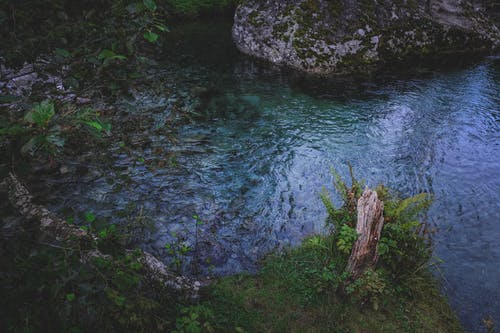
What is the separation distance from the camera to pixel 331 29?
1129 cm

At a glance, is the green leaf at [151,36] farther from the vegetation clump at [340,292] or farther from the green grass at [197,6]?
the green grass at [197,6]

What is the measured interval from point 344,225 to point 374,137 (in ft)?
13.0

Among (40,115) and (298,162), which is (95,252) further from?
(298,162)

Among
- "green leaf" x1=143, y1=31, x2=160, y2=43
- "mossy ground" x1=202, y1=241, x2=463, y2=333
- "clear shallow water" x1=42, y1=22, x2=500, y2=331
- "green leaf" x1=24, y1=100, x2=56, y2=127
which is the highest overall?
"green leaf" x1=143, y1=31, x2=160, y2=43

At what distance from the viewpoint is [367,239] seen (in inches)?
160

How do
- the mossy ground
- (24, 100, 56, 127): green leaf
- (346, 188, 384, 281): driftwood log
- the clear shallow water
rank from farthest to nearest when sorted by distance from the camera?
1. the clear shallow water
2. (346, 188, 384, 281): driftwood log
3. the mossy ground
4. (24, 100, 56, 127): green leaf

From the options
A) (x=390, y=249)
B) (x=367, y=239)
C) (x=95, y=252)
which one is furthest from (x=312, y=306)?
(x=95, y=252)

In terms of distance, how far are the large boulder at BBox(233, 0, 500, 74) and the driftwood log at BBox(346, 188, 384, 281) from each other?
7.84 meters

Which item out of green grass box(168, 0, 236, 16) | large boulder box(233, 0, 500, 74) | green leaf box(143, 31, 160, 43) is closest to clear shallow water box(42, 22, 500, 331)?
large boulder box(233, 0, 500, 74)

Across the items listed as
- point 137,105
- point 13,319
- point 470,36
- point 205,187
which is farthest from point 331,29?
point 13,319

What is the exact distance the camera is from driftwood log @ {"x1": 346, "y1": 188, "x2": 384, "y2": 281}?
404cm

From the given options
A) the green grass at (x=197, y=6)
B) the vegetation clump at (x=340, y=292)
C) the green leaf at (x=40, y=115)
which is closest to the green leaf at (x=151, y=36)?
the green leaf at (x=40, y=115)

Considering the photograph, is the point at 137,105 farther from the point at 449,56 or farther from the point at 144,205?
the point at 449,56

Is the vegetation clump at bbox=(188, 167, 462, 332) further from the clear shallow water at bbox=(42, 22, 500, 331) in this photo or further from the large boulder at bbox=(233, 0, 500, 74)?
the large boulder at bbox=(233, 0, 500, 74)
